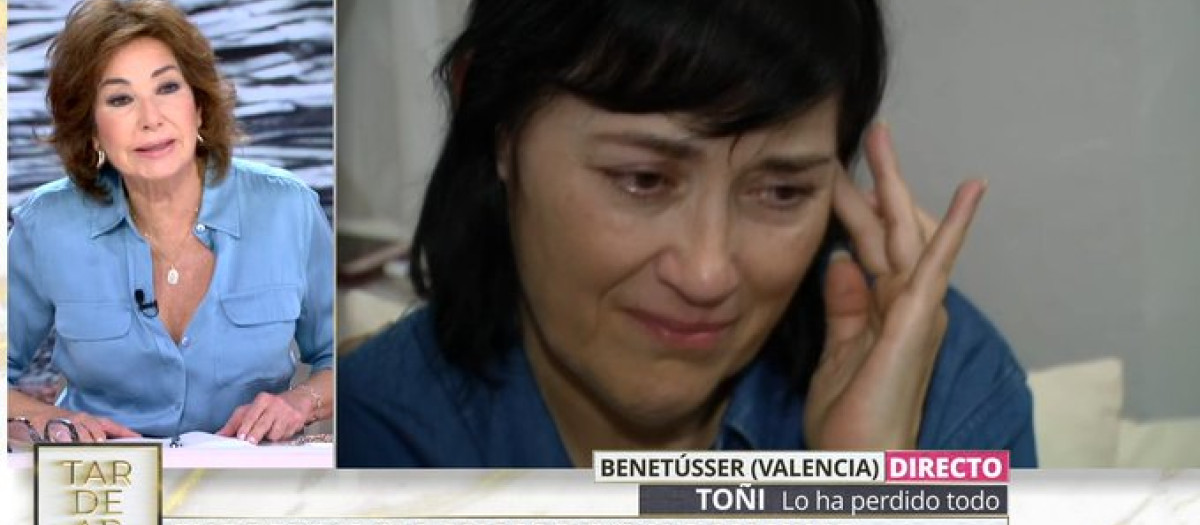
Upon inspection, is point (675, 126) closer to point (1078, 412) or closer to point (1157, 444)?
point (1078, 412)

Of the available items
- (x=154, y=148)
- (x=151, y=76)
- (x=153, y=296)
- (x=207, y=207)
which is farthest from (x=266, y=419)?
(x=151, y=76)

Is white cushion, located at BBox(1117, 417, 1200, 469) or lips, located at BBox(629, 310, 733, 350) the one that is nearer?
lips, located at BBox(629, 310, 733, 350)

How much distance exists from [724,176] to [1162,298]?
1.08m

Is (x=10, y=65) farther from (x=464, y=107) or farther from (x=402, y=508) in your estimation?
(x=402, y=508)

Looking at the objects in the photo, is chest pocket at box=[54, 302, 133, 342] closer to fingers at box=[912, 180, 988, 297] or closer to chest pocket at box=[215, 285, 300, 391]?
chest pocket at box=[215, 285, 300, 391]

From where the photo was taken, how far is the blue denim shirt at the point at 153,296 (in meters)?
2.90

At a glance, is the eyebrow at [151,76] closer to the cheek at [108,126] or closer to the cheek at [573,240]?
the cheek at [108,126]

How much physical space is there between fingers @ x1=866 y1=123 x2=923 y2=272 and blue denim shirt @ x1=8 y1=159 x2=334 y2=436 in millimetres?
1265

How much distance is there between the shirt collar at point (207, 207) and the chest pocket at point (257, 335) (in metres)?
0.16

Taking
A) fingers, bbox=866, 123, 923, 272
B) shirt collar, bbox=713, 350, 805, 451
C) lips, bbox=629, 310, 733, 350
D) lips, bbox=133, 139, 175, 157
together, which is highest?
lips, bbox=133, 139, 175, 157

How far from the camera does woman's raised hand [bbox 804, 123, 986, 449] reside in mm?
2893

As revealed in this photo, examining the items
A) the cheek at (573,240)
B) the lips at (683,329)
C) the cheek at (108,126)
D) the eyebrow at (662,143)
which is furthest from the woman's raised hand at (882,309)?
the cheek at (108,126)

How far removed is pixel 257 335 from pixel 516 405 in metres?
0.62

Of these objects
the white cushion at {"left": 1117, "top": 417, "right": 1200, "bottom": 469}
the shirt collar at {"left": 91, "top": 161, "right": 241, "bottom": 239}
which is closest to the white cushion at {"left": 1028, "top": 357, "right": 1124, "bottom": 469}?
the white cushion at {"left": 1117, "top": 417, "right": 1200, "bottom": 469}
